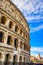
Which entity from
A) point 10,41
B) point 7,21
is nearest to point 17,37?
point 10,41

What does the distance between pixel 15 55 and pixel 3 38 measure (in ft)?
10.7

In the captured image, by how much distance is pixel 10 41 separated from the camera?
49.3 feet

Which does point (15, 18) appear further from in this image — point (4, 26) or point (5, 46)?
point (5, 46)

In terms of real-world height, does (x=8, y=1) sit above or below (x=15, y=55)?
above

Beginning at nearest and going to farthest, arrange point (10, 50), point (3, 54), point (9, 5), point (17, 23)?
point (3, 54), point (10, 50), point (9, 5), point (17, 23)

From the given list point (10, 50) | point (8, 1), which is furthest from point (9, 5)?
point (10, 50)

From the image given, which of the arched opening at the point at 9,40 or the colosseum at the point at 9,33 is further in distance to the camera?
the arched opening at the point at 9,40

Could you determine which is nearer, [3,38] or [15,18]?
[3,38]

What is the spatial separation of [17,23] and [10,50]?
411cm

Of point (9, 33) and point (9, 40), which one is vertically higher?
point (9, 33)

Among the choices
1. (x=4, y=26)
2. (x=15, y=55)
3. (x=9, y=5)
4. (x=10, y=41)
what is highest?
(x=9, y=5)

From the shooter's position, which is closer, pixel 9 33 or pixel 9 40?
pixel 9 33

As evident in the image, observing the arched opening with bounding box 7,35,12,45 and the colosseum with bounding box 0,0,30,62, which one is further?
the arched opening with bounding box 7,35,12,45

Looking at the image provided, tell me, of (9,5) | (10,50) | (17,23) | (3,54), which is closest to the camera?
(3,54)
